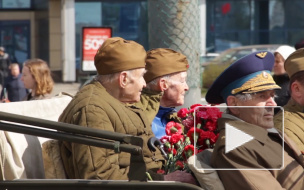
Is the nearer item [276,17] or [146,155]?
[146,155]

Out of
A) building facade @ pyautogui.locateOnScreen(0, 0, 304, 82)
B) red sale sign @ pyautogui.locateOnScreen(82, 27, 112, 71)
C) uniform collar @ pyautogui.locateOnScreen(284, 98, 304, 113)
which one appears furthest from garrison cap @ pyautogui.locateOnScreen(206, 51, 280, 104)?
building facade @ pyautogui.locateOnScreen(0, 0, 304, 82)

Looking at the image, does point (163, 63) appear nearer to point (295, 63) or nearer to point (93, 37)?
point (295, 63)

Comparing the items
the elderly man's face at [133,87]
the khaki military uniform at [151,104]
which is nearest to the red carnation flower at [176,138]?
the elderly man's face at [133,87]

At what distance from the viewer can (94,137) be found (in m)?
3.11

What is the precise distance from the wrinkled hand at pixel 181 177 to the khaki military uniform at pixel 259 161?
0.13m

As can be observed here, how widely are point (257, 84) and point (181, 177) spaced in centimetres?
61

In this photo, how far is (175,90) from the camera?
16.8ft

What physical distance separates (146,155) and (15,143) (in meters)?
0.69

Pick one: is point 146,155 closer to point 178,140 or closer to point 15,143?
point 178,140

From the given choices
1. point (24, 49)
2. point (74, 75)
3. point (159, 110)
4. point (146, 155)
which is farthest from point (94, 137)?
point (24, 49)

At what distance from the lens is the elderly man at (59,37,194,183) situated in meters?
3.41

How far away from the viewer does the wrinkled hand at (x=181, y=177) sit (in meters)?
3.41

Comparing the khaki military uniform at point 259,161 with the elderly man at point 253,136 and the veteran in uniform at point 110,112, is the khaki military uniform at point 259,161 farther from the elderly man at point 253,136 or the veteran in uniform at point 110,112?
the veteran in uniform at point 110,112

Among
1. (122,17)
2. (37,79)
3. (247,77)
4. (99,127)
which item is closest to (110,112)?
(99,127)
